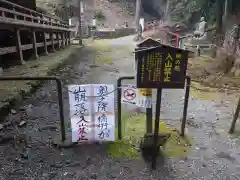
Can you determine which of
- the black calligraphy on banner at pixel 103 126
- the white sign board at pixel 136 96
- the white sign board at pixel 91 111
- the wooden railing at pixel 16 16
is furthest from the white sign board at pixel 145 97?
the wooden railing at pixel 16 16

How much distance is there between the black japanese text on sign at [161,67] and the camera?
2488 mm

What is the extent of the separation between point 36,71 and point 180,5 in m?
21.3

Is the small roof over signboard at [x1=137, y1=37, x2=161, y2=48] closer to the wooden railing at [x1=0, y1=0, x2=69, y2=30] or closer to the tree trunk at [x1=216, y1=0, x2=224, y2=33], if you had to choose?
the wooden railing at [x1=0, y1=0, x2=69, y2=30]

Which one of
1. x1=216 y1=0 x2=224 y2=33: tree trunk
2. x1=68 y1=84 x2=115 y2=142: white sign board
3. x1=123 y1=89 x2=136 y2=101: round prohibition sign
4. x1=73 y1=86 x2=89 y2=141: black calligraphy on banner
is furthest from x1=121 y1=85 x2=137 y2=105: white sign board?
x1=216 y1=0 x2=224 y2=33: tree trunk

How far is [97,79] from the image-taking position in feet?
25.7

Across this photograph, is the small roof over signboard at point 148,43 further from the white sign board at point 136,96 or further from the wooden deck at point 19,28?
the wooden deck at point 19,28

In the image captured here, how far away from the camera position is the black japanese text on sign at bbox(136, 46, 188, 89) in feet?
8.16

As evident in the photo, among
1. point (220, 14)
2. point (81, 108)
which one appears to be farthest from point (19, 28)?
point (220, 14)

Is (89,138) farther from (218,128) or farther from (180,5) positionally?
(180,5)

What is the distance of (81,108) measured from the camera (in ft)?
10.0

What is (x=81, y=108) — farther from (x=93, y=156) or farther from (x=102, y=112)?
(x=93, y=156)

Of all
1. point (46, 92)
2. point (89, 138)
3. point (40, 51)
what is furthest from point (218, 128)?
point (40, 51)

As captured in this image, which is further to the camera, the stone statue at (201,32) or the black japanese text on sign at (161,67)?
the stone statue at (201,32)

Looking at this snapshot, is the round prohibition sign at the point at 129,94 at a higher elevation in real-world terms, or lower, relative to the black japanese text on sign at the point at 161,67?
lower
